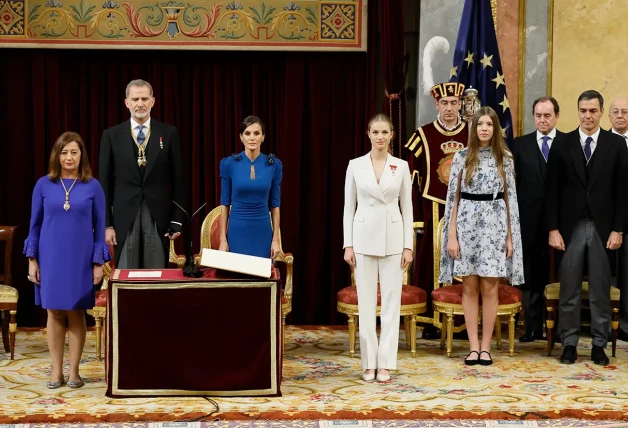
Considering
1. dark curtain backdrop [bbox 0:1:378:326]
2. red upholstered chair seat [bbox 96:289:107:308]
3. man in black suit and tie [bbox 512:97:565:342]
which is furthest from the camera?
dark curtain backdrop [bbox 0:1:378:326]

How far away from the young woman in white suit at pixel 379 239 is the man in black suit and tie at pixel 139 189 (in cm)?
103

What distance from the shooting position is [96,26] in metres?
7.01

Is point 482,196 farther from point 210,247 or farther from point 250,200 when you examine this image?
point 210,247

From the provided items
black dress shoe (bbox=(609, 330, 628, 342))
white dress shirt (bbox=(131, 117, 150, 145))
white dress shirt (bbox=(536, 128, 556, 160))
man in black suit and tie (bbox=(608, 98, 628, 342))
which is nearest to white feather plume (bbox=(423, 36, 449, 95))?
white dress shirt (bbox=(536, 128, 556, 160))

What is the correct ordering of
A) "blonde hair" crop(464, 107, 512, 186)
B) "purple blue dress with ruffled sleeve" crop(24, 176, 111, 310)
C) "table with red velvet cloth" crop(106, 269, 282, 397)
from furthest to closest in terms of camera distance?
1. "blonde hair" crop(464, 107, 512, 186)
2. "purple blue dress with ruffled sleeve" crop(24, 176, 111, 310)
3. "table with red velvet cloth" crop(106, 269, 282, 397)

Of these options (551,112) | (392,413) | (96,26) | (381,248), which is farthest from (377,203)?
(96,26)

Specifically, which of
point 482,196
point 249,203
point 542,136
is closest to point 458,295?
point 482,196

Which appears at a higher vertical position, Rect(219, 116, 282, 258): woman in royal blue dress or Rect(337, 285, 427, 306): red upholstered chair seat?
Rect(219, 116, 282, 258): woman in royal blue dress

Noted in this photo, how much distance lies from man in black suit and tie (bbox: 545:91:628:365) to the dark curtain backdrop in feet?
6.01

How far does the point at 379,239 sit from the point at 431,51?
88.8 inches

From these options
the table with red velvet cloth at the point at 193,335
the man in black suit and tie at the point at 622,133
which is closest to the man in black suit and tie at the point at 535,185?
the man in black suit and tie at the point at 622,133

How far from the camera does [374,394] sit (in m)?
4.98

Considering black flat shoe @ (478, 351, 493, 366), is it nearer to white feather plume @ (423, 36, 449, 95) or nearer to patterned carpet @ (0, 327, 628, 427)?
patterned carpet @ (0, 327, 628, 427)

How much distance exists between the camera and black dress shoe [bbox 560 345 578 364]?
5.83m
